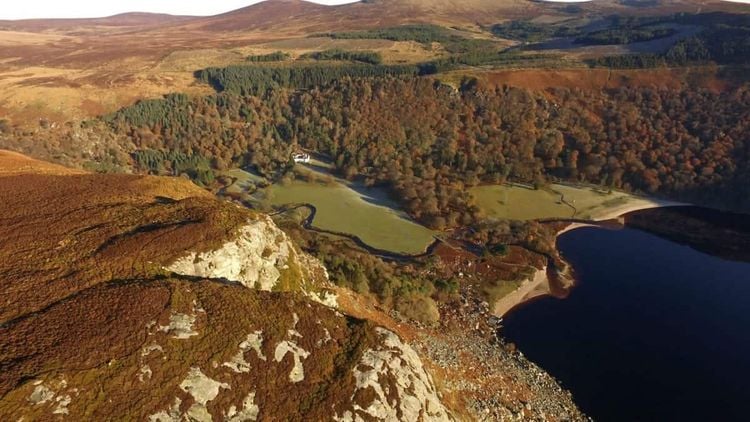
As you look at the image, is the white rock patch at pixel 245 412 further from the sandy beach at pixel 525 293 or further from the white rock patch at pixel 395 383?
the sandy beach at pixel 525 293

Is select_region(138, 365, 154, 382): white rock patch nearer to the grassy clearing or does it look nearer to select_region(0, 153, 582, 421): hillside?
select_region(0, 153, 582, 421): hillside

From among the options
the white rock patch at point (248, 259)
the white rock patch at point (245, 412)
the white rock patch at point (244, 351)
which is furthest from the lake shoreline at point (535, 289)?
the white rock patch at point (245, 412)

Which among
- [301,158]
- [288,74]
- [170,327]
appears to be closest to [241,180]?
[301,158]

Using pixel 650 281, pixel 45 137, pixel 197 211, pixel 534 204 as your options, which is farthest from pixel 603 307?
pixel 45 137

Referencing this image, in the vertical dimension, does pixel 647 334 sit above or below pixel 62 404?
below

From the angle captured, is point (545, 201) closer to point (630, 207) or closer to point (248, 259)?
point (630, 207)

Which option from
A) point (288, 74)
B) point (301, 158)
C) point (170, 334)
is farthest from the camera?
point (288, 74)
